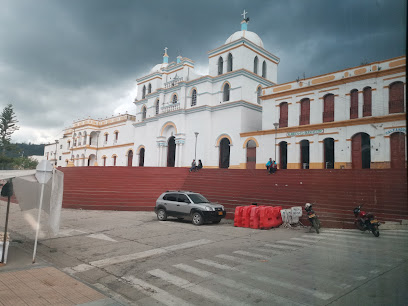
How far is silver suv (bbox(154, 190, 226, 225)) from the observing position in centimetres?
1378

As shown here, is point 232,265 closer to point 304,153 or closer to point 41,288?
point 41,288

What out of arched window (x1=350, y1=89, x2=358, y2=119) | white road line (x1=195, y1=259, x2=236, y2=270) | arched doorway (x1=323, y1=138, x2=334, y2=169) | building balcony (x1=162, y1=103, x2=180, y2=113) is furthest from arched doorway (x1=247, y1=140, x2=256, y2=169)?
white road line (x1=195, y1=259, x2=236, y2=270)

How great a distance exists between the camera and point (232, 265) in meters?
7.44

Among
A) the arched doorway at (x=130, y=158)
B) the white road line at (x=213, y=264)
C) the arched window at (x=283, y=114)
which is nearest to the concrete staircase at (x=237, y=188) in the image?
the arched window at (x=283, y=114)

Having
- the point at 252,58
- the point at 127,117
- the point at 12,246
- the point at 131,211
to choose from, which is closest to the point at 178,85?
the point at 252,58

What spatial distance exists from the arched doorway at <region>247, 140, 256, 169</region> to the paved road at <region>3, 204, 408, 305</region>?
15305 millimetres

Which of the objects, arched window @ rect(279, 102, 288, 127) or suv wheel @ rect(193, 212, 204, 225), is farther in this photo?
arched window @ rect(279, 102, 288, 127)

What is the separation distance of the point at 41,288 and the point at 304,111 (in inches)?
925

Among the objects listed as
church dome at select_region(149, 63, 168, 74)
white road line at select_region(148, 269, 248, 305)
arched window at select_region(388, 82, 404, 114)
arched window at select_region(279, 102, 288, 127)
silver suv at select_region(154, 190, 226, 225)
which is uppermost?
church dome at select_region(149, 63, 168, 74)

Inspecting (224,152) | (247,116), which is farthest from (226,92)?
(224,152)

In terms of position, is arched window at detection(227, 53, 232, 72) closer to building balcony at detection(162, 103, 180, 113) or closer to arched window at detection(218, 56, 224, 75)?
arched window at detection(218, 56, 224, 75)

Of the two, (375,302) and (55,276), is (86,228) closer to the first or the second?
(55,276)

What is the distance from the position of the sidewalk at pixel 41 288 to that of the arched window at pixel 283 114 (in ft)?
74.3

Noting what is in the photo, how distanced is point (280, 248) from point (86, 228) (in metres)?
8.30
